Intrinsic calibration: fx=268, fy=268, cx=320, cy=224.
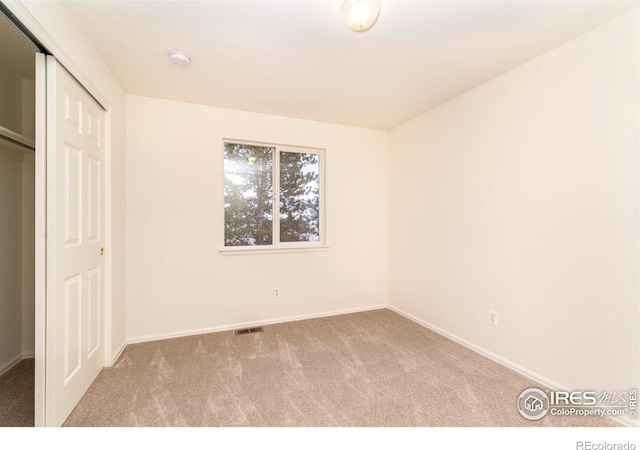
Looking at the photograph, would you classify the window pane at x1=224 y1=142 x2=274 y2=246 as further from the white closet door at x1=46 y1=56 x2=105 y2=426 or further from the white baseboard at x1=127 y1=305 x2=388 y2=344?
the white closet door at x1=46 y1=56 x2=105 y2=426

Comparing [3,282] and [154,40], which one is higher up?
[154,40]

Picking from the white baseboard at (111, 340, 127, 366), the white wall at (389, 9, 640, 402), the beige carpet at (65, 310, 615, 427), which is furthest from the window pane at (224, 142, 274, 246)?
the white wall at (389, 9, 640, 402)

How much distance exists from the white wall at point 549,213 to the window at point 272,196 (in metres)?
1.40

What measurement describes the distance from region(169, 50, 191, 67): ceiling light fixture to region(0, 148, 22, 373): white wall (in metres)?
1.40

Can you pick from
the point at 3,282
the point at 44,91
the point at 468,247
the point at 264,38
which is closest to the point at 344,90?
the point at 264,38

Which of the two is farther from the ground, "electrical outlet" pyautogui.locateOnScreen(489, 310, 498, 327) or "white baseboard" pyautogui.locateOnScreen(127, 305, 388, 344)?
"electrical outlet" pyautogui.locateOnScreen(489, 310, 498, 327)

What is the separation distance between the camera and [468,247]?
8.43 feet

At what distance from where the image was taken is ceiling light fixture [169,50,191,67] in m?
1.97

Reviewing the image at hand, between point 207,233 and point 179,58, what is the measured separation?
1.60 meters

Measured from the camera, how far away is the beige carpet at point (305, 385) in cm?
161

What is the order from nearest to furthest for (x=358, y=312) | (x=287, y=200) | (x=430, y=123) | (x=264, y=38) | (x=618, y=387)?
1. (x=618, y=387)
2. (x=264, y=38)
3. (x=430, y=123)
4. (x=287, y=200)
5. (x=358, y=312)

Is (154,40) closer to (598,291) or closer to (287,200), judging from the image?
(287,200)

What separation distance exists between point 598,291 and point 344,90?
2430mm

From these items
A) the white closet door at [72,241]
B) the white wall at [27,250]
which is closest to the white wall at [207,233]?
the white closet door at [72,241]
